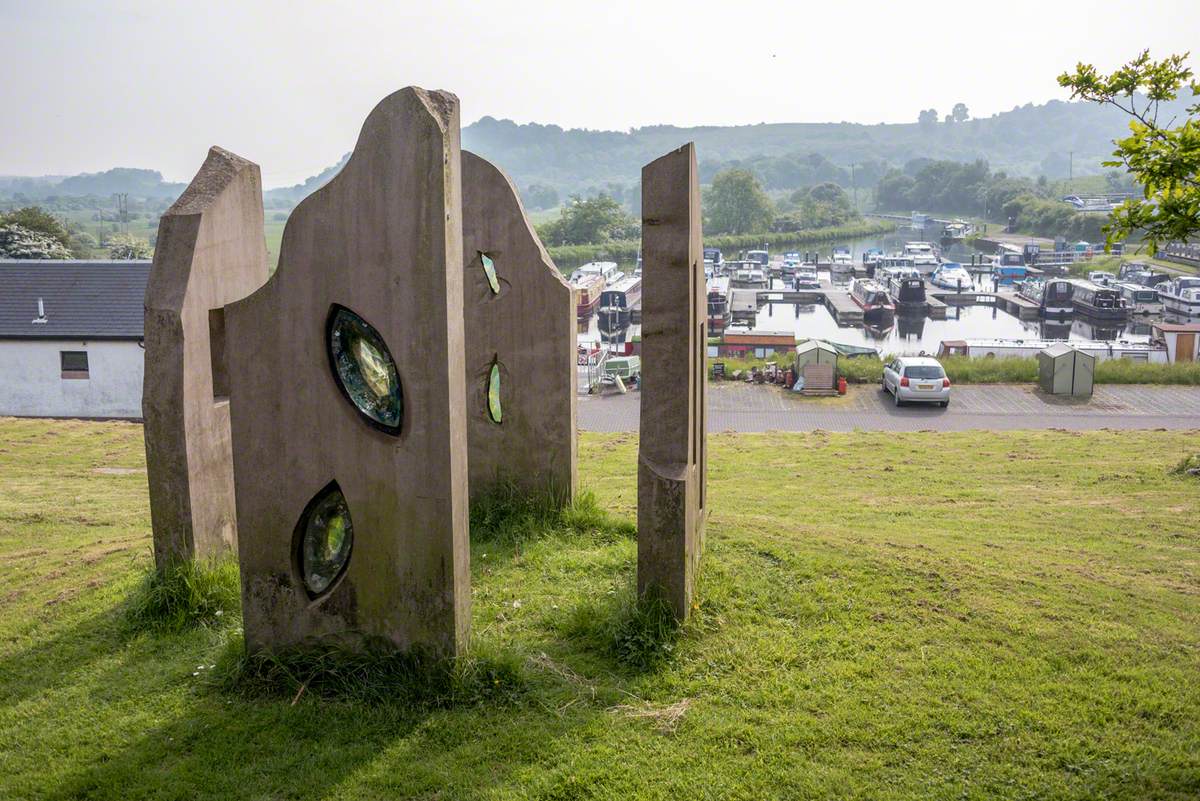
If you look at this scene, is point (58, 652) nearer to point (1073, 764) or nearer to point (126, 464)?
point (1073, 764)

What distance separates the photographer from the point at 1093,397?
84.0 ft

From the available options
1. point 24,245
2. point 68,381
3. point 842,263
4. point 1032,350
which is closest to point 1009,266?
point 842,263

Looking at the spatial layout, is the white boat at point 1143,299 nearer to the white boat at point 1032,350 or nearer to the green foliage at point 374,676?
the white boat at point 1032,350

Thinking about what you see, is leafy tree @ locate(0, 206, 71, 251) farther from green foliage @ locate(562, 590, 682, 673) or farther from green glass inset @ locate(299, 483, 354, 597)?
green foliage @ locate(562, 590, 682, 673)

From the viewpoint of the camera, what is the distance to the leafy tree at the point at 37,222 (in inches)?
1746

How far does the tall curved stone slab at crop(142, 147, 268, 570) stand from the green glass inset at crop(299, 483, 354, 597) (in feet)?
5.72

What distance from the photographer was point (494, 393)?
10.5 m

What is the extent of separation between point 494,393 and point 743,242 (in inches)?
3819

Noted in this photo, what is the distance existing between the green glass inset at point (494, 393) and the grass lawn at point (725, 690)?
1441 mm

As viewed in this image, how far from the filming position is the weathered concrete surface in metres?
7.09

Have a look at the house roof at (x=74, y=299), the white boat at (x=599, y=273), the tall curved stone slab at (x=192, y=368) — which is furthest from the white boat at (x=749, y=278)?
the tall curved stone slab at (x=192, y=368)

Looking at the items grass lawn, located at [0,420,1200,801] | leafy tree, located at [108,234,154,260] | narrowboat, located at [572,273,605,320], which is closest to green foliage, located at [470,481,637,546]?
grass lawn, located at [0,420,1200,801]

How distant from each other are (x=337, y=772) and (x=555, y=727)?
4.11ft

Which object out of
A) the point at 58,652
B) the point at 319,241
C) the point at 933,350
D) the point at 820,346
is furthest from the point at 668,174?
the point at 933,350
